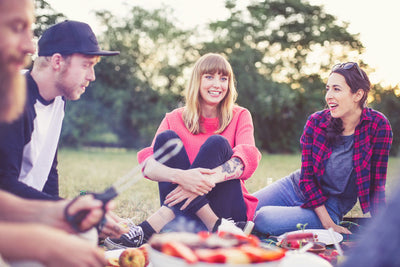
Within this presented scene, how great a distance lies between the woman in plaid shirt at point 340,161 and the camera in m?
2.98

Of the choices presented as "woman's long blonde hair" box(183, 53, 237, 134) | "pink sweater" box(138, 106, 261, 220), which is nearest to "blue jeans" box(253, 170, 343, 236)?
"pink sweater" box(138, 106, 261, 220)

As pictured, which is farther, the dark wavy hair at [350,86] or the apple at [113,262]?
the dark wavy hair at [350,86]

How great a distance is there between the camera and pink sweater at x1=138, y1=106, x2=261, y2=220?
2.89m

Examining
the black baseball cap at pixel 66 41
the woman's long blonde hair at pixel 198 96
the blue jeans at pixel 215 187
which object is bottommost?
the blue jeans at pixel 215 187

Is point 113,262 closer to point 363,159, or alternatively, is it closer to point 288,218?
point 288,218

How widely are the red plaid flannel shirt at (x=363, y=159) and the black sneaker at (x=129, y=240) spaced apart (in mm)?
1466

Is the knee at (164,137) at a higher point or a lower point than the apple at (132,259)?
higher

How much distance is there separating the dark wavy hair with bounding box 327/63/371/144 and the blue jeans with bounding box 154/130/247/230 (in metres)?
1.00

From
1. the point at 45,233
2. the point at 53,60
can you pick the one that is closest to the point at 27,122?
the point at 53,60

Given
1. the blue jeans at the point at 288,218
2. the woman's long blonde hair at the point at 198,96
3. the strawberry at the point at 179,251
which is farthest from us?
the woman's long blonde hair at the point at 198,96

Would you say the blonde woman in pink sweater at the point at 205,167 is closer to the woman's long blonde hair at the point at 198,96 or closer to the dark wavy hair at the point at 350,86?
the woman's long blonde hair at the point at 198,96

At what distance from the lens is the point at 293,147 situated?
14.7m

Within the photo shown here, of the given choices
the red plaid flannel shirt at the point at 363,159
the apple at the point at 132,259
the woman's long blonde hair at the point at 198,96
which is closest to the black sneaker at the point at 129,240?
the apple at the point at 132,259

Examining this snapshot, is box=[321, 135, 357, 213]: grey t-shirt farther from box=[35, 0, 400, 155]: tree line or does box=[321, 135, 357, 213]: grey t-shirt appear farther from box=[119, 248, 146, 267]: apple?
box=[35, 0, 400, 155]: tree line
